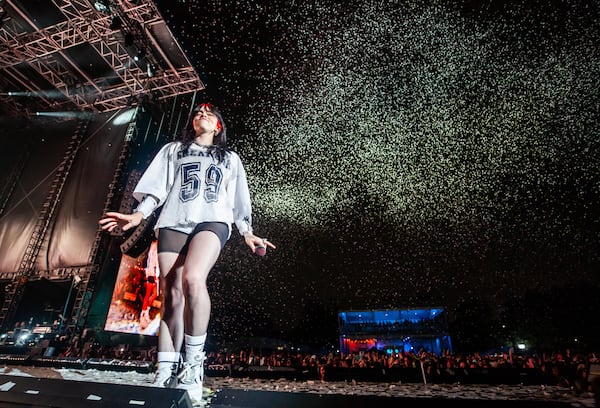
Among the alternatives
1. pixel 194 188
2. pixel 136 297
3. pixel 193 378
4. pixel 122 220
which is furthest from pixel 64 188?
pixel 193 378

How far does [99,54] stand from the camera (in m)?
12.4

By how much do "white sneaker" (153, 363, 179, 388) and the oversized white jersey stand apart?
3.28 ft

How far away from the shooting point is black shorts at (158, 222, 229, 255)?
2359mm

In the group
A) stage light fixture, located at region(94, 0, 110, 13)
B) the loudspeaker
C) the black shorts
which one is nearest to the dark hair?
the black shorts

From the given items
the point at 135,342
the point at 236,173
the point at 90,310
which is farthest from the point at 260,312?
the point at 236,173

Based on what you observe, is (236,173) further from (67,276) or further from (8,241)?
(8,241)

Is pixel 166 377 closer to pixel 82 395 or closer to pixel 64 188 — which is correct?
pixel 82 395

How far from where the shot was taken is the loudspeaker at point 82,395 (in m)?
1.36

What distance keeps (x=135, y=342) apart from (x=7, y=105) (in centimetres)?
1297

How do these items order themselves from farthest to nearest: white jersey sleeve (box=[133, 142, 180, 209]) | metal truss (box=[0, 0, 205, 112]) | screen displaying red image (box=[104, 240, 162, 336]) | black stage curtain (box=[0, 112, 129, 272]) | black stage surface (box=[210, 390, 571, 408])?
1. screen displaying red image (box=[104, 240, 162, 336])
2. black stage curtain (box=[0, 112, 129, 272])
3. metal truss (box=[0, 0, 205, 112])
4. white jersey sleeve (box=[133, 142, 180, 209])
5. black stage surface (box=[210, 390, 571, 408])

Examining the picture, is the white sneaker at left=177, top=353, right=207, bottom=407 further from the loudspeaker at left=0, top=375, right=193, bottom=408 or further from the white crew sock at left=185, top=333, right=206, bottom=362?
the loudspeaker at left=0, top=375, right=193, bottom=408

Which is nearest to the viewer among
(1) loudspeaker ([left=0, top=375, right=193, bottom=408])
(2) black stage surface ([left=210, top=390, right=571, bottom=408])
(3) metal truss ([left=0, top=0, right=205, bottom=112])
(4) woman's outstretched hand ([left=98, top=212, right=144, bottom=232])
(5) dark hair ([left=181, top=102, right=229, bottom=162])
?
(1) loudspeaker ([left=0, top=375, right=193, bottom=408])

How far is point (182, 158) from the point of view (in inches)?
105

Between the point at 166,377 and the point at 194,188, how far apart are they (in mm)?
1396
